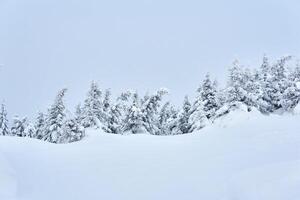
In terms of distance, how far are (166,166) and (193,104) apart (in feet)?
91.4

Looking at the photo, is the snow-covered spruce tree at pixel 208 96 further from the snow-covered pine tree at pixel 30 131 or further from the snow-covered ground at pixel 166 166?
the snow-covered ground at pixel 166 166

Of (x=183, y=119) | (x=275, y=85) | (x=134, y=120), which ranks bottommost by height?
(x=134, y=120)

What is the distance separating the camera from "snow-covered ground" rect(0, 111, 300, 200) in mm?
9120

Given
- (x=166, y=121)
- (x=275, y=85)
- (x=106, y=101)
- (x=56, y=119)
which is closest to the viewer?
(x=56, y=119)

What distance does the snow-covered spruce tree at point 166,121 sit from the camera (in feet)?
150

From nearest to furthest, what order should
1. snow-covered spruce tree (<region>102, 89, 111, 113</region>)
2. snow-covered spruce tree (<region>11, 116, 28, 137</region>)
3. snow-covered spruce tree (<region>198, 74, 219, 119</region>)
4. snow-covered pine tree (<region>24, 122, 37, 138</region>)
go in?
snow-covered spruce tree (<region>198, 74, 219, 119</region>), snow-covered spruce tree (<region>102, 89, 111, 113</region>), snow-covered pine tree (<region>24, 122, 37, 138</region>), snow-covered spruce tree (<region>11, 116, 28, 137</region>)

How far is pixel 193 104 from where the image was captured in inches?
1549

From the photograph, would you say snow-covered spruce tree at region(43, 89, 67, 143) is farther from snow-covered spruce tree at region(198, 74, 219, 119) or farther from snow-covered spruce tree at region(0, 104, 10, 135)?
snow-covered spruce tree at region(198, 74, 219, 119)

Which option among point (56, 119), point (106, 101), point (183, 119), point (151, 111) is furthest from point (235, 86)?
point (56, 119)

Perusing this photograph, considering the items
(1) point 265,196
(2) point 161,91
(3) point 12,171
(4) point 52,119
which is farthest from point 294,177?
(4) point 52,119

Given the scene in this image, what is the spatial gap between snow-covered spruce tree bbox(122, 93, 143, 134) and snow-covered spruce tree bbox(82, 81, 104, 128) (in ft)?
7.36

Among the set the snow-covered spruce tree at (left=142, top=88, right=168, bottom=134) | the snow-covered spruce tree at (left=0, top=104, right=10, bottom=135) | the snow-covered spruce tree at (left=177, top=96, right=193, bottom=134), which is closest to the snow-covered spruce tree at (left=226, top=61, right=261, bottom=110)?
the snow-covered spruce tree at (left=142, top=88, right=168, bottom=134)

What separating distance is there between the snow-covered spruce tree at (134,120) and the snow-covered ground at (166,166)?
2391cm

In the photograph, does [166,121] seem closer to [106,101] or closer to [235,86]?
[106,101]
